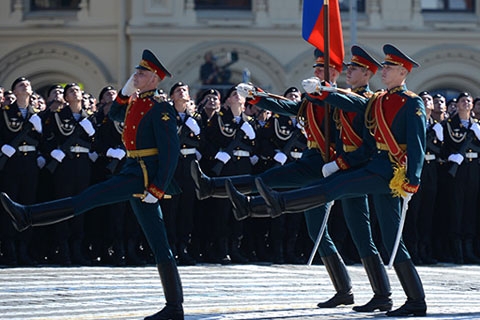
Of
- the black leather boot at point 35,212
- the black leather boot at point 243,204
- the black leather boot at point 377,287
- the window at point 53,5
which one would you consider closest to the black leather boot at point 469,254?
the black leather boot at point 377,287

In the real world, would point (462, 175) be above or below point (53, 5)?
below

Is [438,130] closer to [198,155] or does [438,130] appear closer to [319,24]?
[198,155]

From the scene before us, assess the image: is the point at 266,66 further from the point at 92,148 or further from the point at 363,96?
the point at 363,96

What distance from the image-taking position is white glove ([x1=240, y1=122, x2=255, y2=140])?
50.5 ft

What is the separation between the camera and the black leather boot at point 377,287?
35.8 feet

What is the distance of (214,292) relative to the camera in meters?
12.3

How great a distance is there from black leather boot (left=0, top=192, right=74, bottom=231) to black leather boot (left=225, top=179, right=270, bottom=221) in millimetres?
1103

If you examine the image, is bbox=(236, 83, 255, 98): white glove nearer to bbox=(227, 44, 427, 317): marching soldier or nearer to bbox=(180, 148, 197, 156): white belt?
bbox=(227, 44, 427, 317): marching soldier

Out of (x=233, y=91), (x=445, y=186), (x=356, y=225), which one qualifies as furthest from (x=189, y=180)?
(x=356, y=225)

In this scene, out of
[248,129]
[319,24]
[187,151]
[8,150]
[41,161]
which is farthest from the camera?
[248,129]

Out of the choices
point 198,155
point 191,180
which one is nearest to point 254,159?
point 198,155

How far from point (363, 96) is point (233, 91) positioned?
182 inches

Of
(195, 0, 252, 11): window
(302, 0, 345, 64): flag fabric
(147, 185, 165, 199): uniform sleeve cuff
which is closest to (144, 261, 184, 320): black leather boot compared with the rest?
(147, 185, 165, 199): uniform sleeve cuff

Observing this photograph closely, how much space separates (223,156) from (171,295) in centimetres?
526
